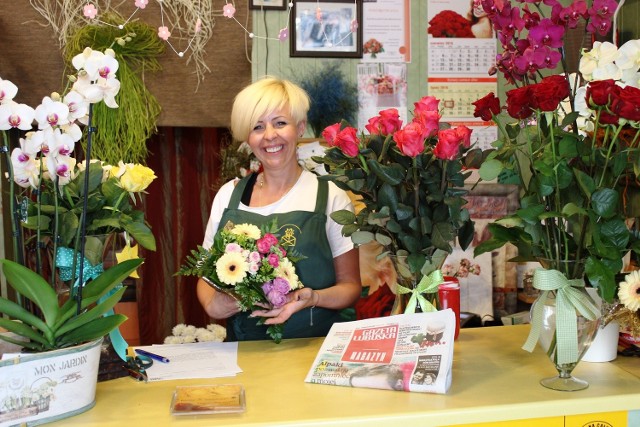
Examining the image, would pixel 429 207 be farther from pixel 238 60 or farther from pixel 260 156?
pixel 238 60

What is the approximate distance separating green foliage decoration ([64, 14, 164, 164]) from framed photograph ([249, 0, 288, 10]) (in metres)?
0.48

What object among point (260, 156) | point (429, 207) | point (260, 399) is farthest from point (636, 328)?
point (260, 156)

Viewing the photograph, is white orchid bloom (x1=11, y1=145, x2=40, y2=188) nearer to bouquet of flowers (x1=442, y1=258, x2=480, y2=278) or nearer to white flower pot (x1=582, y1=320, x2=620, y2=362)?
white flower pot (x1=582, y1=320, x2=620, y2=362)

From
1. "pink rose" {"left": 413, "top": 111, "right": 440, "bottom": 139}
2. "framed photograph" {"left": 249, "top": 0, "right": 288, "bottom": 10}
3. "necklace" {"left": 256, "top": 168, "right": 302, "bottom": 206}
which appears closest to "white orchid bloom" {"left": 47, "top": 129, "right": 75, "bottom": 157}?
"pink rose" {"left": 413, "top": 111, "right": 440, "bottom": 139}

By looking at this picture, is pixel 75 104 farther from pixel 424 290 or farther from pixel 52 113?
pixel 424 290

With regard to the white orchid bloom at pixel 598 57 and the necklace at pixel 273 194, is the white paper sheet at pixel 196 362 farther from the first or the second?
the white orchid bloom at pixel 598 57

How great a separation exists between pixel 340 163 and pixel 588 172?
60 cm

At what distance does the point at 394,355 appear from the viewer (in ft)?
5.15

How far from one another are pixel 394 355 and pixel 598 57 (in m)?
0.84

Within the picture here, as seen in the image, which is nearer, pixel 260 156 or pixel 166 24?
pixel 260 156

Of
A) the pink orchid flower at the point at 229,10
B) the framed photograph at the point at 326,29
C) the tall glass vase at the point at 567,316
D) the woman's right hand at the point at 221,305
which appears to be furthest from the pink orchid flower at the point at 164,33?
the tall glass vase at the point at 567,316

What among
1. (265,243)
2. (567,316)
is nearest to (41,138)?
(265,243)

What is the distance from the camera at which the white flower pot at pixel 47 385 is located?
1.33 meters

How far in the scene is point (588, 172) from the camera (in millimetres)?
1599
